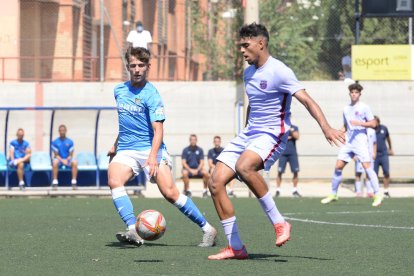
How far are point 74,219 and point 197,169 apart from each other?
29.7 feet

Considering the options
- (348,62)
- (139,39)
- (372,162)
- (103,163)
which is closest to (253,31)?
(372,162)

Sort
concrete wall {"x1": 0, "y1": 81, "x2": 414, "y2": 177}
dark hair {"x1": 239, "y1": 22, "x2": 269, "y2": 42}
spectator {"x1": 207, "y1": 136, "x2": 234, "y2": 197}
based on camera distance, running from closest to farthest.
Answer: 1. dark hair {"x1": 239, "y1": 22, "x2": 269, "y2": 42}
2. spectator {"x1": 207, "y1": 136, "x2": 234, "y2": 197}
3. concrete wall {"x1": 0, "y1": 81, "x2": 414, "y2": 177}

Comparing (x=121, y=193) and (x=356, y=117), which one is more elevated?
(x=356, y=117)

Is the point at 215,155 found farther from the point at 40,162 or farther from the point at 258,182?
the point at 258,182

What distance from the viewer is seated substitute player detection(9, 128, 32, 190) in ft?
81.5

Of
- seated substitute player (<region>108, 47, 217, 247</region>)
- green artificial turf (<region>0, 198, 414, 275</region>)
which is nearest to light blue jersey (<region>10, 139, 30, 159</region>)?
green artificial turf (<region>0, 198, 414, 275</region>)

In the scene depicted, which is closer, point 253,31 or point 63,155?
point 253,31

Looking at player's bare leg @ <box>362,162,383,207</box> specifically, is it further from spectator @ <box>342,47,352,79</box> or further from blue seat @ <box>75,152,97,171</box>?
spectator @ <box>342,47,352,79</box>

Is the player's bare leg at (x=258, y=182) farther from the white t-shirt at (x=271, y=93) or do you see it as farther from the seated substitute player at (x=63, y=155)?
the seated substitute player at (x=63, y=155)

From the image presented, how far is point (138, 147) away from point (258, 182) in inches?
77.6

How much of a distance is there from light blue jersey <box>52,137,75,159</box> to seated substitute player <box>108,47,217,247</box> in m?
13.5

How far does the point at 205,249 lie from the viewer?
1100cm

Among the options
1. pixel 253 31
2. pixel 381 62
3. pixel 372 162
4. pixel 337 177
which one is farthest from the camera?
pixel 381 62

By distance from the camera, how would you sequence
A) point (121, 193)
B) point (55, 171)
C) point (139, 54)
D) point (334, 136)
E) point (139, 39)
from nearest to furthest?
point (334, 136) → point (139, 54) → point (121, 193) → point (55, 171) → point (139, 39)
